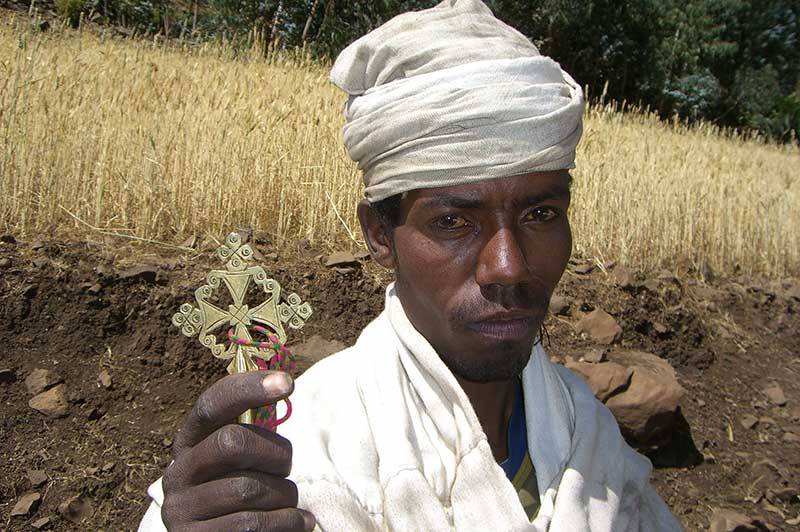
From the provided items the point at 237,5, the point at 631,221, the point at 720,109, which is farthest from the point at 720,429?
the point at 720,109

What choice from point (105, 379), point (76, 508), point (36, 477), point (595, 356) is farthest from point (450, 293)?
point (595, 356)

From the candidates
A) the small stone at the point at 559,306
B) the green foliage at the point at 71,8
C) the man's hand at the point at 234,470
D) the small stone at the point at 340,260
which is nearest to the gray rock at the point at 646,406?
the small stone at the point at 559,306

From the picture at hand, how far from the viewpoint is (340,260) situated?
4676 mm

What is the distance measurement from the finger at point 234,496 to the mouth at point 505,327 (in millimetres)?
580

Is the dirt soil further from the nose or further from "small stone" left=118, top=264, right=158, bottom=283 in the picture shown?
the nose

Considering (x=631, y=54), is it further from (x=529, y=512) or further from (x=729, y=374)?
(x=529, y=512)

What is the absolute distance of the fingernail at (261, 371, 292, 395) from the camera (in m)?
1.18

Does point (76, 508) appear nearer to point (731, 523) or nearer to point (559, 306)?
point (731, 523)

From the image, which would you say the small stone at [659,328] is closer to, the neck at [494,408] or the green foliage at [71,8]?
the neck at [494,408]

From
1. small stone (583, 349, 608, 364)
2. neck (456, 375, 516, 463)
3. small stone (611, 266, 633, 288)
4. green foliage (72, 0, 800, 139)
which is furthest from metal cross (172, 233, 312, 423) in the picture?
green foliage (72, 0, 800, 139)

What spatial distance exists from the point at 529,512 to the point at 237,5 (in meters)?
14.5

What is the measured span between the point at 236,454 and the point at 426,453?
53cm

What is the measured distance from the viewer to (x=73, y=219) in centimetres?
468

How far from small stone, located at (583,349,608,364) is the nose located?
3.10 meters
